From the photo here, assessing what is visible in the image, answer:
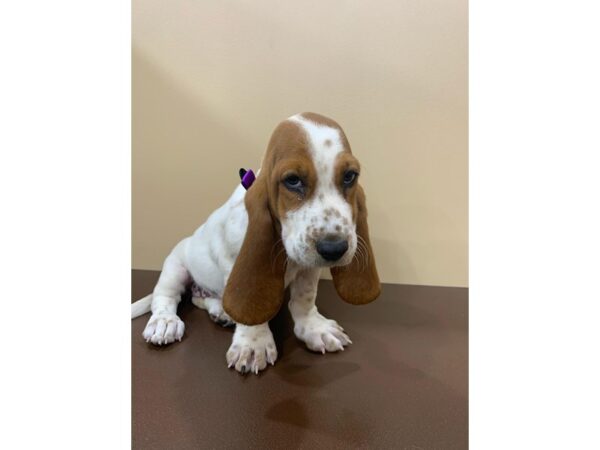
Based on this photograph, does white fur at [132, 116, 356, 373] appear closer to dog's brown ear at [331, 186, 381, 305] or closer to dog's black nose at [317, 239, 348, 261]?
dog's black nose at [317, 239, 348, 261]

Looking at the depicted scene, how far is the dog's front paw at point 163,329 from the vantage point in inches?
64.1

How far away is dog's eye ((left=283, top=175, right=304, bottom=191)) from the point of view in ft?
4.03

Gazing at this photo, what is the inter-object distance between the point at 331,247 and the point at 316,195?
0.58 feet

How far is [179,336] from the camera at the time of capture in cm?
167

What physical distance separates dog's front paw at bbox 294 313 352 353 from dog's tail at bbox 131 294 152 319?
754mm

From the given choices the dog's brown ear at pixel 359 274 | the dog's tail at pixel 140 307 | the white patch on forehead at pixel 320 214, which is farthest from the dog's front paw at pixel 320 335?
the dog's tail at pixel 140 307

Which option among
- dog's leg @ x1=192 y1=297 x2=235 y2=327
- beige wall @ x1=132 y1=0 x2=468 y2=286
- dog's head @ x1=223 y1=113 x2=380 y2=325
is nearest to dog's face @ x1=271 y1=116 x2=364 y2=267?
dog's head @ x1=223 y1=113 x2=380 y2=325

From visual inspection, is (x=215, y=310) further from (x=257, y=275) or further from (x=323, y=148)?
(x=323, y=148)

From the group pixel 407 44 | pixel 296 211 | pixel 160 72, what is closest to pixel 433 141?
pixel 407 44

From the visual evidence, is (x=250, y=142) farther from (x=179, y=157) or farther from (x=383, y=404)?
(x=383, y=404)

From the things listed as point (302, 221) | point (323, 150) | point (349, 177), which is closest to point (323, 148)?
point (323, 150)

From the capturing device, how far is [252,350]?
1480mm

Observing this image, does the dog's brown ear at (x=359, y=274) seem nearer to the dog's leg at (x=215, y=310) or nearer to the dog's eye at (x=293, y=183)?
the dog's eye at (x=293, y=183)

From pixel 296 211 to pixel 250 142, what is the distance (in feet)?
3.59
